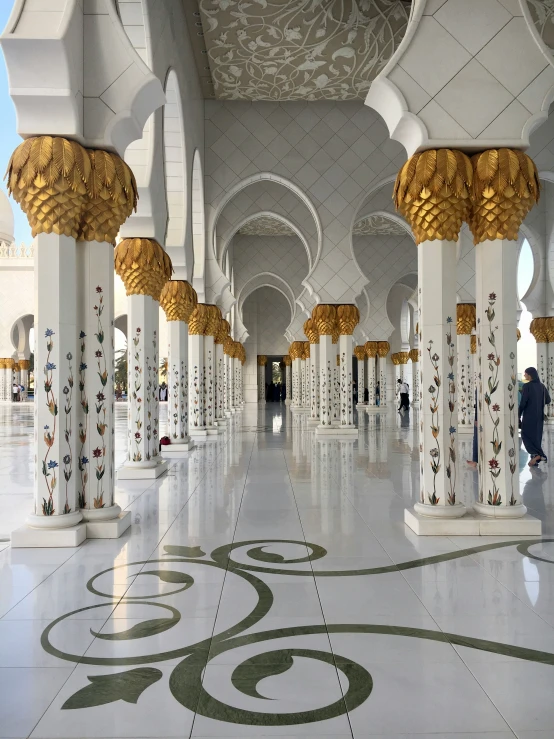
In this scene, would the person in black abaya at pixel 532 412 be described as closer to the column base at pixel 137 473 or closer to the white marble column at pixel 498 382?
the white marble column at pixel 498 382

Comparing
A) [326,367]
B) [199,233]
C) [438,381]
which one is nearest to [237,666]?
[438,381]

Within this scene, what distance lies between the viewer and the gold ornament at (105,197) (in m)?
3.34

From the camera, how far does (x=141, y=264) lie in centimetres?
514

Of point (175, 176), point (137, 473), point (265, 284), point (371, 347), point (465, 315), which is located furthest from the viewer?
point (265, 284)

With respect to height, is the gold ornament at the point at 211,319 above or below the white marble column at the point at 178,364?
above

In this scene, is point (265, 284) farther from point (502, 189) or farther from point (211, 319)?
point (502, 189)

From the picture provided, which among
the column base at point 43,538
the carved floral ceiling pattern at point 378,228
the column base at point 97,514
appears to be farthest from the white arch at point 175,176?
the carved floral ceiling pattern at point 378,228

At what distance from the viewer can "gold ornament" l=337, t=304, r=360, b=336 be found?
9.23 metres

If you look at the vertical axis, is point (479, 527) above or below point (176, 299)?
below

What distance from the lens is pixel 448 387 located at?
11.4 ft

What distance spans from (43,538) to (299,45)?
660cm

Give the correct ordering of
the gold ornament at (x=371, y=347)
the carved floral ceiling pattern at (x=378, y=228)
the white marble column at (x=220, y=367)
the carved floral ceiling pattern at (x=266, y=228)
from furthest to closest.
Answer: the gold ornament at (x=371, y=347), the carved floral ceiling pattern at (x=266, y=228), the carved floral ceiling pattern at (x=378, y=228), the white marble column at (x=220, y=367)

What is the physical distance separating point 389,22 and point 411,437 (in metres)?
5.65

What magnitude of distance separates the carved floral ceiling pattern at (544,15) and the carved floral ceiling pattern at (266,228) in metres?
7.87
